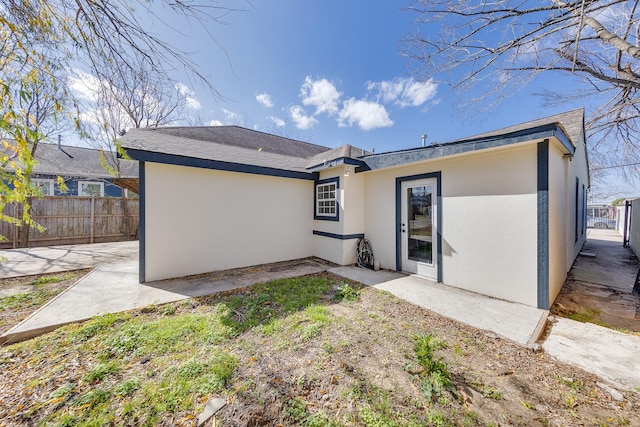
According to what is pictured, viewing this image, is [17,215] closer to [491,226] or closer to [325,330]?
[325,330]

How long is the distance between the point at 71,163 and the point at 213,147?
444 inches

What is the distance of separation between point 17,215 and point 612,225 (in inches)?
1355

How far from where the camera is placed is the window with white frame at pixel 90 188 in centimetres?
1170

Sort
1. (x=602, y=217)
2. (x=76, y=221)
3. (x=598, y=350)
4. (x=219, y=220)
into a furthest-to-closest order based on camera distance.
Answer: (x=602, y=217) < (x=76, y=221) < (x=219, y=220) < (x=598, y=350)

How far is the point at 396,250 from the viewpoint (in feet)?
18.3

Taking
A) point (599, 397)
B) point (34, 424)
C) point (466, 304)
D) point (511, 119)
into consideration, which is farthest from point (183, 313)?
point (511, 119)

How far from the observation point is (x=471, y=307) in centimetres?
370

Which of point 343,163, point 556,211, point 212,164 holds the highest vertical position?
point 343,163

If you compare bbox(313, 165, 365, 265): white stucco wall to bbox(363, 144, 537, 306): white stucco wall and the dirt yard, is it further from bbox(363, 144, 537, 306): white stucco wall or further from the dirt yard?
the dirt yard

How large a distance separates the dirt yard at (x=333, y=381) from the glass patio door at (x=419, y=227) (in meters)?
2.02

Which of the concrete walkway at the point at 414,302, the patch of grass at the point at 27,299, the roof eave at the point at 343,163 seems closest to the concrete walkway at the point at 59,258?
the concrete walkway at the point at 414,302

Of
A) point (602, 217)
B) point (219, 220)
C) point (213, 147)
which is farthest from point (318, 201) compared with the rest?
point (602, 217)

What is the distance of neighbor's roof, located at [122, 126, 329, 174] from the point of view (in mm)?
4829

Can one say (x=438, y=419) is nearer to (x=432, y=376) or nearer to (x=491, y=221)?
(x=432, y=376)
